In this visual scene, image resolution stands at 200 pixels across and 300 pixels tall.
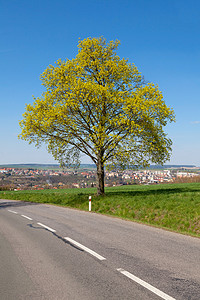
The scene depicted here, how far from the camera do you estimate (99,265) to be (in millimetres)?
6691

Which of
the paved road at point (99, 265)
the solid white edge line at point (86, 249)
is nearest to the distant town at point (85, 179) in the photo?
the paved road at point (99, 265)

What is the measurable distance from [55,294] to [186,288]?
2.29m

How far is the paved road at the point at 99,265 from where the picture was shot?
5.12 meters

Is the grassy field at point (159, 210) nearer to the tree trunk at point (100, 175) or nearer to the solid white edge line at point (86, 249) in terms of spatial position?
the tree trunk at point (100, 175)

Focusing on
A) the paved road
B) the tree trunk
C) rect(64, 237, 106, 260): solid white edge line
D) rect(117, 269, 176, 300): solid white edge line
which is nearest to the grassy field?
the tree trunk

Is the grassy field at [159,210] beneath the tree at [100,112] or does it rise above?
beneath

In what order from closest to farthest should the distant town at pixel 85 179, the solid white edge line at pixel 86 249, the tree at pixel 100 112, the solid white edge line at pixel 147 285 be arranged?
the solid white edge line at pixel 147 285, the solid white edge line at pixel 86 249, the tree at pixel 100 112, the distant town at pixel 85 179

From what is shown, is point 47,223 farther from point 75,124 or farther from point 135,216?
point 75,124

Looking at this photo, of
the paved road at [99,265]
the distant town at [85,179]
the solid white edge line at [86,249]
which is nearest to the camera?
the paved road at [99,265]

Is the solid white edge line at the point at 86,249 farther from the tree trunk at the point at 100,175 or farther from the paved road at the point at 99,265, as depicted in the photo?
the tree trunk at the point at 100,175

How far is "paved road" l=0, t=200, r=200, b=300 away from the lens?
5.12m

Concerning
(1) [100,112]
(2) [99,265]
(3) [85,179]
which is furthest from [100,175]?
(3) [85,179]

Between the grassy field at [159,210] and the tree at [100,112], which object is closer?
the grassy field at [159,210]

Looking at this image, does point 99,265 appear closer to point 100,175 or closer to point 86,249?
point 86,249
